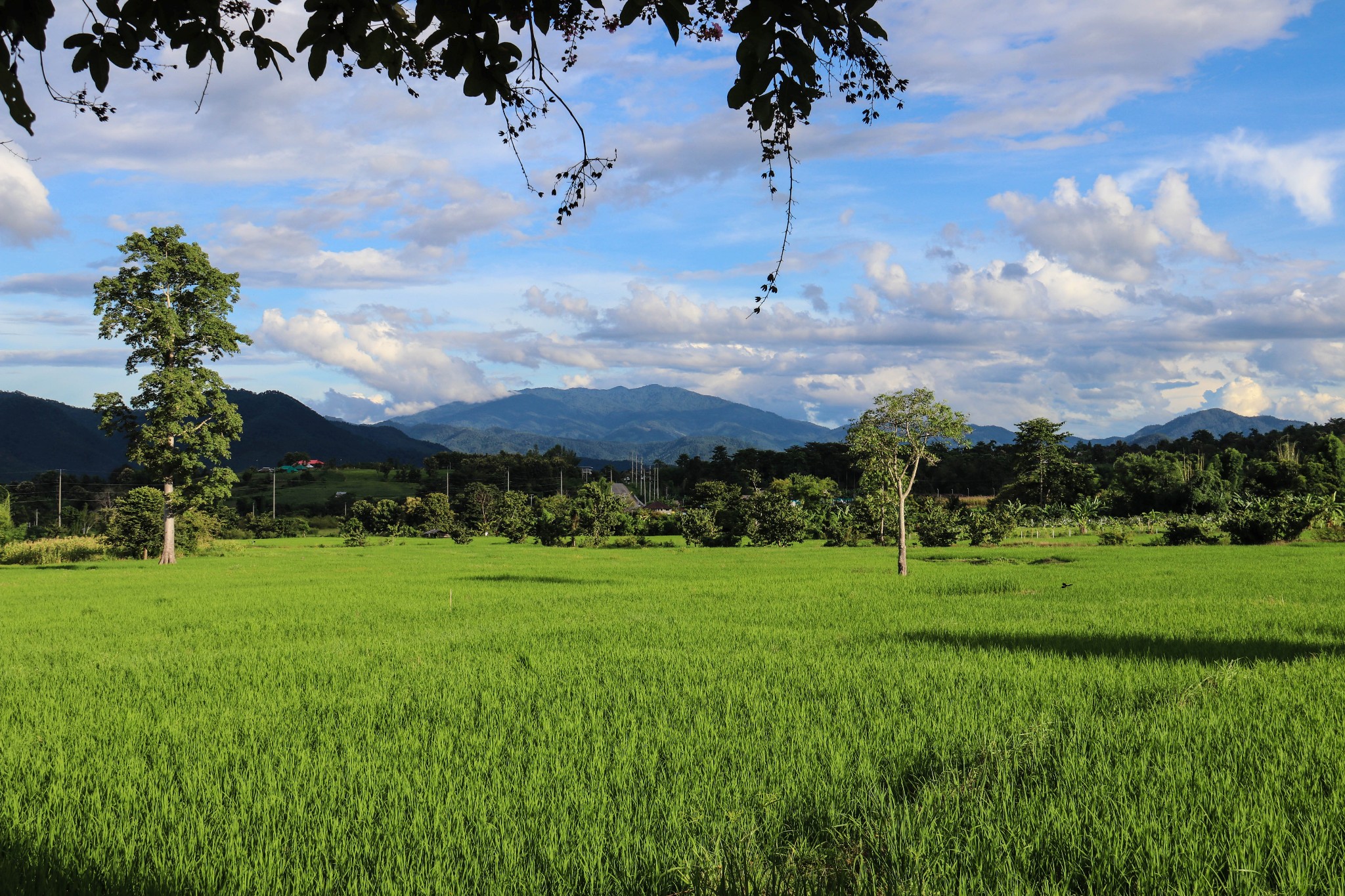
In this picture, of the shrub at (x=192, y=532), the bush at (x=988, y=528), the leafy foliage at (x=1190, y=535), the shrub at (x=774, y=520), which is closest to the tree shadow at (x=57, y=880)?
the shrub at (x=192, y=532)

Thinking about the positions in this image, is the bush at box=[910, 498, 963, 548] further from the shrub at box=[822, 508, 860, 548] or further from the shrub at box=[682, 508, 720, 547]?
the shrub at box=[682, 508, 720, 547]

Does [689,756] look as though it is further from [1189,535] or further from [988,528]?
[988,528]

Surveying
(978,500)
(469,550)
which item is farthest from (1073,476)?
(469,550)

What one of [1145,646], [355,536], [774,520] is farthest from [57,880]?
[355,536]

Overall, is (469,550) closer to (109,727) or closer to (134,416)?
(134,416)

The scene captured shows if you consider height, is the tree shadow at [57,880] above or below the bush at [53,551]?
above

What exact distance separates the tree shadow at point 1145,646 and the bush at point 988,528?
3597 cm

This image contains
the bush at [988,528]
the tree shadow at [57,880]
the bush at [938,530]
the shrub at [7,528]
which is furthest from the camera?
the shrub at [7,528]

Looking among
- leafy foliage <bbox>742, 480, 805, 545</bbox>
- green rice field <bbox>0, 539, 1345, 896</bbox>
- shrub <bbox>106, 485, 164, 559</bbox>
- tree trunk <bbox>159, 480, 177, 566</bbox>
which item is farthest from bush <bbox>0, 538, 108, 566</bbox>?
leafy foliage <bbox>742, 480, 805, 545</bbox>

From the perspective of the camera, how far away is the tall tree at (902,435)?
22.4 m

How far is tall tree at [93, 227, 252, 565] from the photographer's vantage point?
107 feet

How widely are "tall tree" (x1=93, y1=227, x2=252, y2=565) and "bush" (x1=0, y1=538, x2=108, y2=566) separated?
9778mm

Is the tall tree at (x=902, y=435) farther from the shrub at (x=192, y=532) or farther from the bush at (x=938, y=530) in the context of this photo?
the shrub at (x=192, y=532)

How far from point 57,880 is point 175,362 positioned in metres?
35.8
